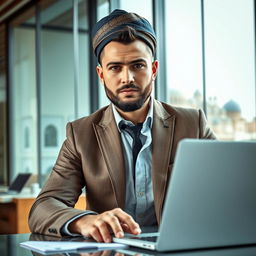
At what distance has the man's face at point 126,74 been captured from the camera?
205cm

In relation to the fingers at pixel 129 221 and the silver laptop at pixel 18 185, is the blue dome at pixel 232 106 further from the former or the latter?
the silver laptop at pixel 18 185

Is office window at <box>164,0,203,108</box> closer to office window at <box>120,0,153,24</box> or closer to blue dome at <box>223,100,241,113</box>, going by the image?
office window at <box>120,0,153,24</box>

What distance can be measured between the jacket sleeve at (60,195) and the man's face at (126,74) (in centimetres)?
28

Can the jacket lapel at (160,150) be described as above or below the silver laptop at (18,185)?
above

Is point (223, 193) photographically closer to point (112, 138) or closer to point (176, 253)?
point (176, 253)

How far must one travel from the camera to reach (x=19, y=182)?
587 centimetres

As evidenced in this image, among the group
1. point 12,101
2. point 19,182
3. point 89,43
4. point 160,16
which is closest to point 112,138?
point 160,16

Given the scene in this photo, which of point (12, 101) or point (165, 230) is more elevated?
point (12, 101)

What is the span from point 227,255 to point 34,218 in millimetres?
823

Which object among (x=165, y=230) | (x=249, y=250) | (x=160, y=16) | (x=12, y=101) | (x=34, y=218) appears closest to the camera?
(x=165, y=230)

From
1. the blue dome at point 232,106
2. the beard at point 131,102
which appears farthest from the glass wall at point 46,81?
the beard at point 131,102

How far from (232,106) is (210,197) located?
264cm

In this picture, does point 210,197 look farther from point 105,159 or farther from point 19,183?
point 19,183

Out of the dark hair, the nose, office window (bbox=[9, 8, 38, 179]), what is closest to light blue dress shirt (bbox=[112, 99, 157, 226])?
the nose
